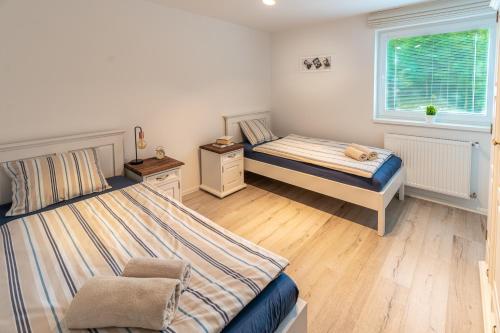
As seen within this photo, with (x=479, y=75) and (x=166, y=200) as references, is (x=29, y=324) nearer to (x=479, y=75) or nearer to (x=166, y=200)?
(x=166, y=200)

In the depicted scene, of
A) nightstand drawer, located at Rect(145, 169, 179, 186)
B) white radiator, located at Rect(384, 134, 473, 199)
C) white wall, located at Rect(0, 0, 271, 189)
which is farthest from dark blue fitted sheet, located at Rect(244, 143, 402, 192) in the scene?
nightstand drawer, located at Rect(145, 169, 179, 186)

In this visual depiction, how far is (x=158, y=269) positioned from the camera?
125 centimetres

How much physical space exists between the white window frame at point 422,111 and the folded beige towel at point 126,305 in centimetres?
325

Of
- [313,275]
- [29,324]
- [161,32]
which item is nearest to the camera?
[29,324]

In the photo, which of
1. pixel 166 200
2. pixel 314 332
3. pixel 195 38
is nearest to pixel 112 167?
pixel 166 200

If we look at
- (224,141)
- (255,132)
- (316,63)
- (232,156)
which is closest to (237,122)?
(255,132)

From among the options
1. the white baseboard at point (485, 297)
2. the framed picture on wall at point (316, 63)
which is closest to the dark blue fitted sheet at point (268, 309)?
the white baseboard at point (485, 297)

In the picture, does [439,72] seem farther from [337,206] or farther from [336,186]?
[337,206]

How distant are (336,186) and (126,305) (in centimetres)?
234

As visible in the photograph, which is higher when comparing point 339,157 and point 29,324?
point 339,157

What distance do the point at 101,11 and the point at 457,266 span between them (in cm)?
368

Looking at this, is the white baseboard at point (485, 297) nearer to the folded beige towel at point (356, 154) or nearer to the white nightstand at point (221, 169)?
the folded beige towel at point (356, 154)

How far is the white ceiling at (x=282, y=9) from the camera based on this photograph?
3.01 m

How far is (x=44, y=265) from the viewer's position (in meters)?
1.48
